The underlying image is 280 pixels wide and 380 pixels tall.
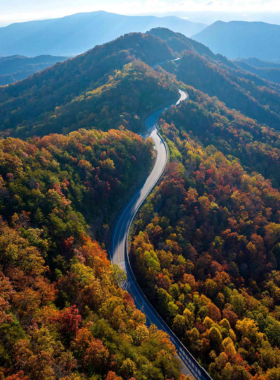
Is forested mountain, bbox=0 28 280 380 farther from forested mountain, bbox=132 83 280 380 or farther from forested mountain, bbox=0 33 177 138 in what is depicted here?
forested mountain, bbox=0 33 177 138

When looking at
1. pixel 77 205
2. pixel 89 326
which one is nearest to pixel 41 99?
pixel 77 205

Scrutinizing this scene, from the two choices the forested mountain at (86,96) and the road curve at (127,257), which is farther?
the forested mountain at (86,96)

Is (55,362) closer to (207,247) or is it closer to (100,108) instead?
(207,247)

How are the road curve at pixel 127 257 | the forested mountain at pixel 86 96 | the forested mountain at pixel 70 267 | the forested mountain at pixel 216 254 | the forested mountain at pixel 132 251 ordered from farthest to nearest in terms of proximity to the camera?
the forested mountain at pixel 86 96
the forested mountain at pixel 216 254
the road curve at pixel 127 257
the forested mountain at pixel 132 251
the forested mountain at pixel 70 267

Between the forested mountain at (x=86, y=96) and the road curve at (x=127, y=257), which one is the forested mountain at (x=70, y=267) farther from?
the forested mountain at (x=86, y=96)

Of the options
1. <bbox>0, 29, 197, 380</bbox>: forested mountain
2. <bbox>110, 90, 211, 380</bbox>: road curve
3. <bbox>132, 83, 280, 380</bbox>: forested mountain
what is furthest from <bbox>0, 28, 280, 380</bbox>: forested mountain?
<bbox>110, 90, 211, 380</bbox>: road curve

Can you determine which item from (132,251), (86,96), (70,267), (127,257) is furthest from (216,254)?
(86,96)

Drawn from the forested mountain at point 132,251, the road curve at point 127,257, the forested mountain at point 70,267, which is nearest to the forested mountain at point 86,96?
the forested mountain at point 132,251

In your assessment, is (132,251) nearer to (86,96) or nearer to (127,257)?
(127,257)
